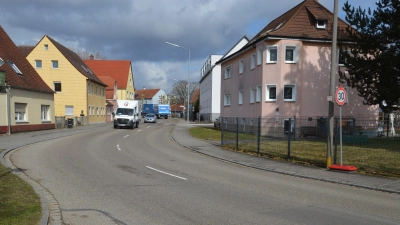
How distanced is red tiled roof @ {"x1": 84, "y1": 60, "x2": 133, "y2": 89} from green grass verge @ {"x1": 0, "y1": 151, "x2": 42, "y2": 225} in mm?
66990

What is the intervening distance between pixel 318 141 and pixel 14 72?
81.7 feet

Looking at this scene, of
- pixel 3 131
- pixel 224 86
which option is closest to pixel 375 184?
pixel 3 131

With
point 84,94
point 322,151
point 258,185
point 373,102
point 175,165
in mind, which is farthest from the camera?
point 84,94

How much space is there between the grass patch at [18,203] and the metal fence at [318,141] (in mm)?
10022

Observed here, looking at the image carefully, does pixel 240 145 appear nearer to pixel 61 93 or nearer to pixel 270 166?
pixel 270 166

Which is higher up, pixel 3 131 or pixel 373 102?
pixel 373 102

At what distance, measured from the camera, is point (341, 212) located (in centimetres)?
705

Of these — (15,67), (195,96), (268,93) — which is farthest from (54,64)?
(195,96)

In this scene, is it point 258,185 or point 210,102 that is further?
point 210,102

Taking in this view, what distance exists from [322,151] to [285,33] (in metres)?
12.5

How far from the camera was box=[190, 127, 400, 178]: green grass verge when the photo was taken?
12.5 meters

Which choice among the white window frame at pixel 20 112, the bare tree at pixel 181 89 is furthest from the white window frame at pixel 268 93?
the bare tree at pixel 181 89

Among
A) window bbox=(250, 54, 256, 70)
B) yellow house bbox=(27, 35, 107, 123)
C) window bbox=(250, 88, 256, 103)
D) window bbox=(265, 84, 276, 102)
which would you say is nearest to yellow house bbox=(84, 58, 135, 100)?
yellow house bbox=(27, 35, 107, 123)

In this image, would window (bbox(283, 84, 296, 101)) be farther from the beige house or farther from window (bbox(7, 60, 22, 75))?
window (bbox(7, 60, 22, 75))
